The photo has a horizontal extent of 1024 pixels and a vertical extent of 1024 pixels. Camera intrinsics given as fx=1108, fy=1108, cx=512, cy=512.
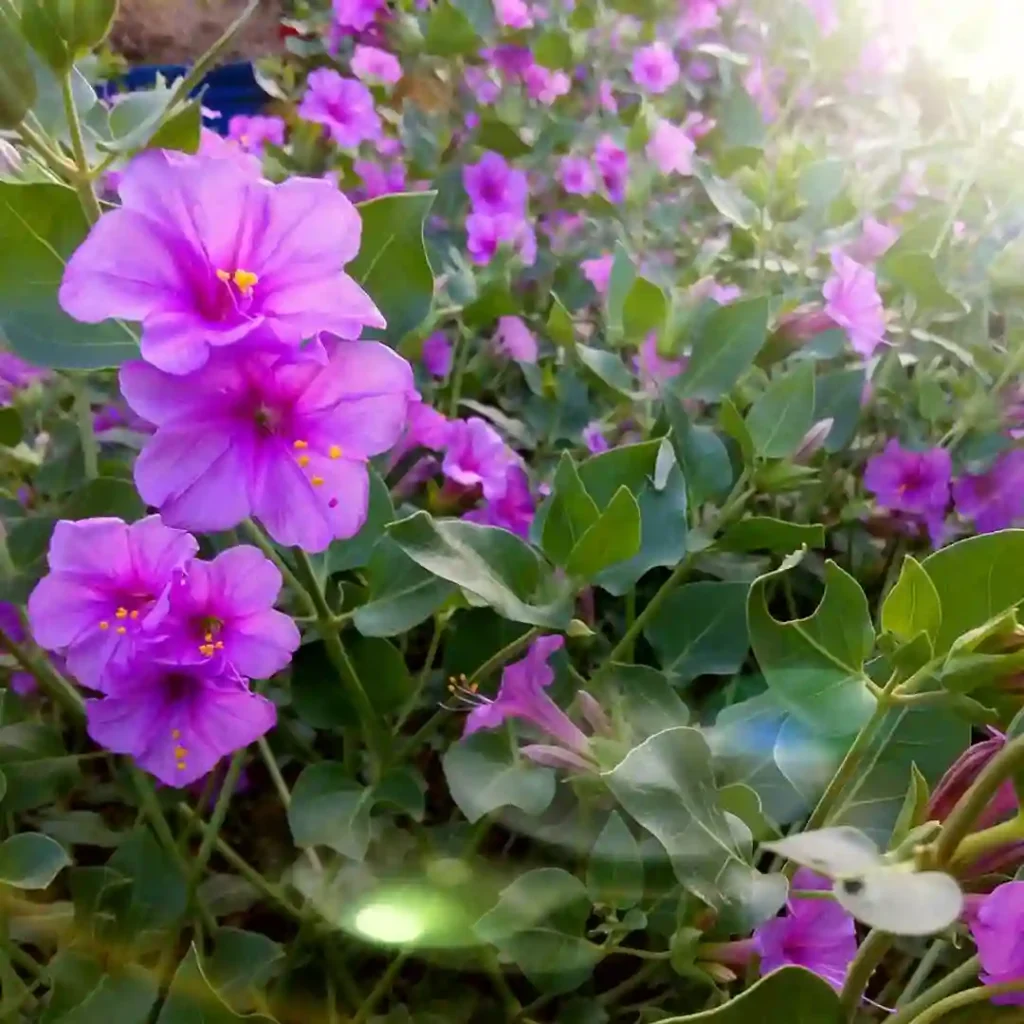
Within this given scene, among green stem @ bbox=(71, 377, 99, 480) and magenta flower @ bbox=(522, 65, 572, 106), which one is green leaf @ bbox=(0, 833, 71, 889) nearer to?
green stem @ bbox=(71, 377, 99, 480)

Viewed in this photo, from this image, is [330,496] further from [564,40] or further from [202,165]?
[564,40]

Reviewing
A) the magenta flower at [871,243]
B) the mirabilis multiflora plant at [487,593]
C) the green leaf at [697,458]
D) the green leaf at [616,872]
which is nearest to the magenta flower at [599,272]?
the mirabilis multiflora plant at [487,593]

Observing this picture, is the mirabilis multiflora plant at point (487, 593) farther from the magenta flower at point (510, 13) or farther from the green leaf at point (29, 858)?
the magenta flower at point (510, 13)

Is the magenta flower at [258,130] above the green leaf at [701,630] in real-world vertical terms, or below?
above

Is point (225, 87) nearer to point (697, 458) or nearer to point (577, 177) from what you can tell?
point (577, 177)

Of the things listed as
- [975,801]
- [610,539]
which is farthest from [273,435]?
[975,801]

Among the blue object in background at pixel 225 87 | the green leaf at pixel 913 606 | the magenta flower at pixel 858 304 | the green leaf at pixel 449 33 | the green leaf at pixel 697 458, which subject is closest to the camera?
the green leaf at pixel 913 606

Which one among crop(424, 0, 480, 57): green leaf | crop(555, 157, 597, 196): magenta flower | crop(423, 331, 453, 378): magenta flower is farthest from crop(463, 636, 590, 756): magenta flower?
crop(424, 0, 480, 57): green leaf
